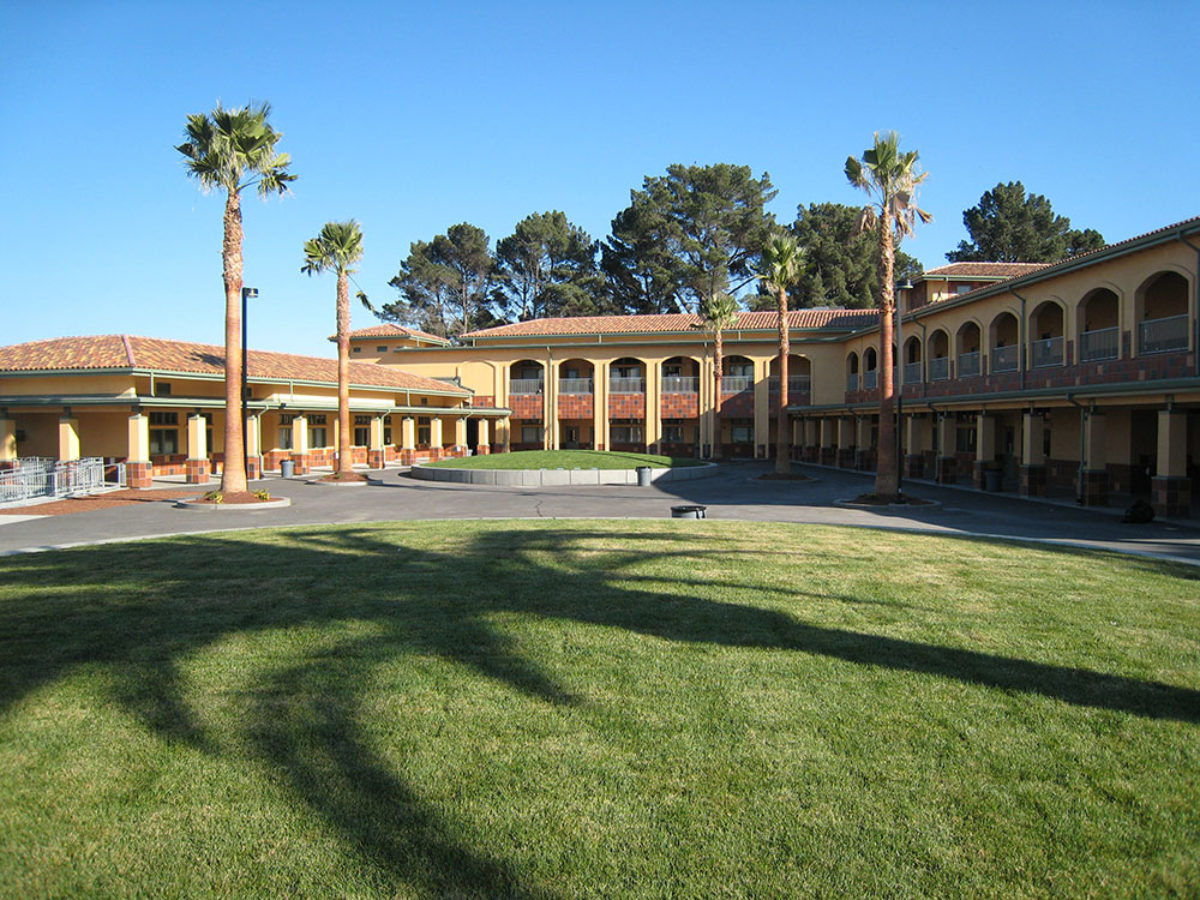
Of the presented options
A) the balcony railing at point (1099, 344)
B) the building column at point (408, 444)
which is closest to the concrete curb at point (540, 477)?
the building column at point (408, 444)

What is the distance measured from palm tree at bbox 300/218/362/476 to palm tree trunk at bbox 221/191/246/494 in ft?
32.5

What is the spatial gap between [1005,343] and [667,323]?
2379 centimetres

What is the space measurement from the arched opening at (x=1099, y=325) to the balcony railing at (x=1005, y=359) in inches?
95.3

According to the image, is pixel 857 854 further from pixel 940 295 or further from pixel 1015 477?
pixel 940 295

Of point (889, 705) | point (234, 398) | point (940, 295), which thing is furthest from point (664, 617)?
point (940, 295)

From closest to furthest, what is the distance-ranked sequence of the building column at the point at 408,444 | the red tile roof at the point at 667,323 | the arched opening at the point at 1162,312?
the arched opening at the point at 1162,312 < the building column at the point at 408,444 < the red tile roof at the point at 667,323

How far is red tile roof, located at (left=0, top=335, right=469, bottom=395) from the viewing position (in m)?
30.4

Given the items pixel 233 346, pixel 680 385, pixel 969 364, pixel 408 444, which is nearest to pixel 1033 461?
pixel 969 364

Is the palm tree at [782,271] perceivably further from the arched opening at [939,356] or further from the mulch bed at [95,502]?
the mulch bed at [95,502]

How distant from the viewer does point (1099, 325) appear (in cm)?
2652

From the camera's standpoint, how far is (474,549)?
1250 centimetres

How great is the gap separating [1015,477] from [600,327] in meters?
28.7

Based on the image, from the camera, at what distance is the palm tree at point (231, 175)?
901 inches

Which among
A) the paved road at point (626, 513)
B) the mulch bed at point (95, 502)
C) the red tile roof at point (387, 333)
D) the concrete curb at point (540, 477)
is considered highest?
the red tile roof at point (387, 333)
